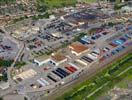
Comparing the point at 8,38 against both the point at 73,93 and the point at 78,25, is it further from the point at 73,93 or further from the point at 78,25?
the point at 73,93

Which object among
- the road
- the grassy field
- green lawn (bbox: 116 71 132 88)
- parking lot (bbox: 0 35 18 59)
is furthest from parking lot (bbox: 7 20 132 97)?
green lawn (bbox: 116 71 132 88)

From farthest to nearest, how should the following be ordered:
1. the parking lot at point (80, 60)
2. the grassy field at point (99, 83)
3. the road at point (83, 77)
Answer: the parking lot at point (80, 60) < the road at point (83, 77) < the grassy field at point (99, 83)

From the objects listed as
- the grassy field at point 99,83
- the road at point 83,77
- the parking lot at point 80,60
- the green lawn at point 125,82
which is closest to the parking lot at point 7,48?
the parking lot at point 80,60

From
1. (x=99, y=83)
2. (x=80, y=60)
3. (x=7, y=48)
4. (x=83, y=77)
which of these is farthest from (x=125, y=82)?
(x=7, y=48)

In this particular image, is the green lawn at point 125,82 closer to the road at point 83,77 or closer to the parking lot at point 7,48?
the road at point 83,77

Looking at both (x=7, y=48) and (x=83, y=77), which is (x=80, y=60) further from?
(x=7, y=48)

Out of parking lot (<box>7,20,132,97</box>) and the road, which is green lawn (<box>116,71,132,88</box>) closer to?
the road

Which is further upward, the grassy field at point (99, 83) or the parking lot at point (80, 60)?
the parking lot at point (80, 60)

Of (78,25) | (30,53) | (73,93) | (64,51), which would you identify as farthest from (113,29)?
(73,93)

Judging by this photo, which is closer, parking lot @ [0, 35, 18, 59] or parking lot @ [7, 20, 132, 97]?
parking lot @ [7, 20, 132, 97]
